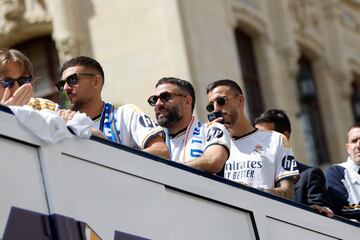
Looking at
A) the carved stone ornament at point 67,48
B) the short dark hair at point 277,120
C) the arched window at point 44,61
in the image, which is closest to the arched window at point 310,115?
the arched window at point 44,61

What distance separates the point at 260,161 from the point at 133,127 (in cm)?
149

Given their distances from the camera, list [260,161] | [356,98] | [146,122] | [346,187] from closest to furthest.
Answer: [146,122] → [260,161] → [346,187] → [356,98]

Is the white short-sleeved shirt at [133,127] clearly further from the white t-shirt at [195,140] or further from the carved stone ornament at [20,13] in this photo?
the carved stone ornament at [20,13]

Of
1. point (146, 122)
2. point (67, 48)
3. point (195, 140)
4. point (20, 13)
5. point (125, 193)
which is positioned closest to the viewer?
point (125, 193)

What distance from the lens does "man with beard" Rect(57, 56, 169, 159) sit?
26.3 feet

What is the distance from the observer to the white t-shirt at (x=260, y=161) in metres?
9.13

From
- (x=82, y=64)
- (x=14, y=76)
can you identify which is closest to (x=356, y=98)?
(x=82, y=64)

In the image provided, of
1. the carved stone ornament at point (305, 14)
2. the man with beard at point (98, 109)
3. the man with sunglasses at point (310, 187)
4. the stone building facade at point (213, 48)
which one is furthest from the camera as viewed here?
the carved stone ornament at point (305, 14)

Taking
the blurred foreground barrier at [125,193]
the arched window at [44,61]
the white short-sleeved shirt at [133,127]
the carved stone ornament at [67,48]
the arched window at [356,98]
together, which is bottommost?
the blurred foreground barrier at [125,193]

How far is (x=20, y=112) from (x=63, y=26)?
1618cm

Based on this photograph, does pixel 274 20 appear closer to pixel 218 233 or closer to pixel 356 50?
pixel 356 50

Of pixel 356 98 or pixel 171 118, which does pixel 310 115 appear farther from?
pixel 171 118

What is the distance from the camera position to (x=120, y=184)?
22.4 feet

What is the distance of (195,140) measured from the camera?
861cm
